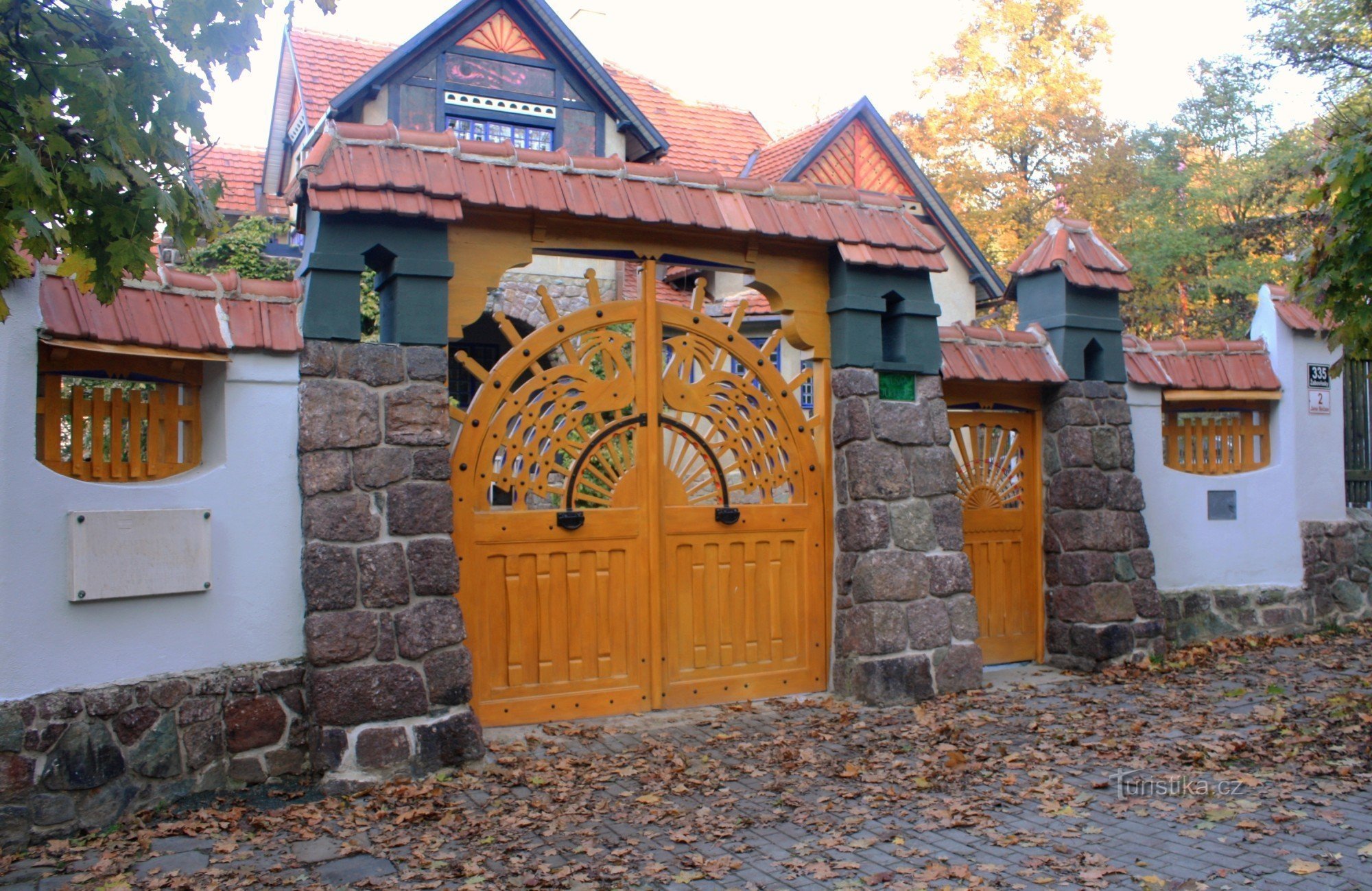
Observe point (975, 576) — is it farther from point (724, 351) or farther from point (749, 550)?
point (724, 351)

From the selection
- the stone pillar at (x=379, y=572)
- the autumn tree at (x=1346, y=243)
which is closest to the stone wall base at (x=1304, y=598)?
the autumn tree at (x=1346, y=243)

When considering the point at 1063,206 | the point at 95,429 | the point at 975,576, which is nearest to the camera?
the point at 95,429

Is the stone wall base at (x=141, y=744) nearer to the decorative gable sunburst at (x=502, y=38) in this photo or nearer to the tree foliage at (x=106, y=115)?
the tree foliage at (x=106, y=115)

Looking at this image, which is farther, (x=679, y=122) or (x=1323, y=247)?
(x=679, y=122)

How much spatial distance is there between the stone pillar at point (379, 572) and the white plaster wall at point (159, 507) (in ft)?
0.50

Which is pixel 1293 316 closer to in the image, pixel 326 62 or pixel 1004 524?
pixel 1004 524

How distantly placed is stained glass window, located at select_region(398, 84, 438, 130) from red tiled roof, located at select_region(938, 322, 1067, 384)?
861 centimetres

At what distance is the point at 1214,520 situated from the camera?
835cm

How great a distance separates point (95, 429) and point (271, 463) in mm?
748

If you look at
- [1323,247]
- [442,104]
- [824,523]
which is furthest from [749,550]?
[442,104]

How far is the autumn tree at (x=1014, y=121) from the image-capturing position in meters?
22.8

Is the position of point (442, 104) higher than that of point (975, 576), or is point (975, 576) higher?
point (442, 104)

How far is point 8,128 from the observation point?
3.45 metres

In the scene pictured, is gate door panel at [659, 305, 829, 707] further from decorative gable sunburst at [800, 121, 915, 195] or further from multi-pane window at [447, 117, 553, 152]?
decorative gable sunburst at [800, 121, 915, 195]
